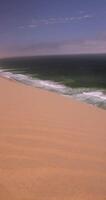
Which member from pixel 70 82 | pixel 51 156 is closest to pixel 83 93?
pixel 70 82

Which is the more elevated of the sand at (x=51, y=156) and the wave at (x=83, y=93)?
the sand at (x=51, y=156)

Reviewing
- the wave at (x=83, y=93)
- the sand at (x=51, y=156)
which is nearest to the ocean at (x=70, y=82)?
the wave at (x=83, y=93)

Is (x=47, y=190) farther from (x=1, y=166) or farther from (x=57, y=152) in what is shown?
(x=57, y=152)

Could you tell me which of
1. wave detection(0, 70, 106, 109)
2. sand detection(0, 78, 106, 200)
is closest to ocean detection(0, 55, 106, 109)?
wave detection(0, 70, 106, 109)

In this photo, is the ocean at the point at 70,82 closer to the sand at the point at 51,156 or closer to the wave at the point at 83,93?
the wave at the point at 83,93

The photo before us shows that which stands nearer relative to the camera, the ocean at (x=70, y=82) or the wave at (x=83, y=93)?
the wave at (x=83, y=93)

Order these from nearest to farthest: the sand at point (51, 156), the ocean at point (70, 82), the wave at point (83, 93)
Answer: the sand at point (51, 156) → the wave at point (83, 93) → the ocean at point (70, 82)

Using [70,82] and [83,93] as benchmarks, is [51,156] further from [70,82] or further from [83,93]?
[70,82]

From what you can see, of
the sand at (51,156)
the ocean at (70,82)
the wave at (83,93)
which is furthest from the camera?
the ocean at (70,82)

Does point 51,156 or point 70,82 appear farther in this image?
point 70,82
